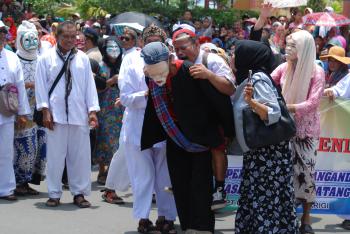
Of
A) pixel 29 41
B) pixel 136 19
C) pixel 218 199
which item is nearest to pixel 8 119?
pixel 29 41

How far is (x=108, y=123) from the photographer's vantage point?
9.09 m

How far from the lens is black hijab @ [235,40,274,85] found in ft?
18.5

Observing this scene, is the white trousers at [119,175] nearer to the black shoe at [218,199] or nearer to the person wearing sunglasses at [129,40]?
the person wearing sunglasses at [129,40]

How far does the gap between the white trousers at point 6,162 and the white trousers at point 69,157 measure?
1.82ft

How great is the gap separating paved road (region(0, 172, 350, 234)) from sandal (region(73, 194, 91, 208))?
58mm

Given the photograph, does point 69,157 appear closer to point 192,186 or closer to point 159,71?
point 192,186

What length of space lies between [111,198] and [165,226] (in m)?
1.53

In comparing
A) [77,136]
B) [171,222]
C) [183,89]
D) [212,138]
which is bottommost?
[171,222]

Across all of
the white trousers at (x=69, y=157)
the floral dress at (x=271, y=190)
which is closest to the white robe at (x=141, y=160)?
the white trousers at (x=69, y=157)

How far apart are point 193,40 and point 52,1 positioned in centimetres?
1727

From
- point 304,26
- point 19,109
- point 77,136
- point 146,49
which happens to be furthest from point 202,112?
point 304,26

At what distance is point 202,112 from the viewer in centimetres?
570

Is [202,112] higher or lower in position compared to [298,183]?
higher

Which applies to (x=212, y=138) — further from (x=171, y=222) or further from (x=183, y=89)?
(x=171, y=222)
